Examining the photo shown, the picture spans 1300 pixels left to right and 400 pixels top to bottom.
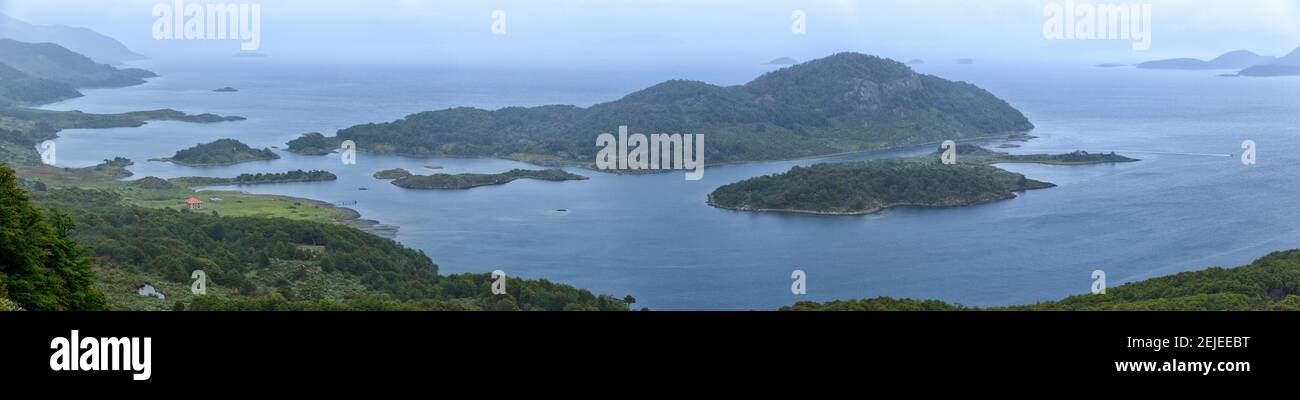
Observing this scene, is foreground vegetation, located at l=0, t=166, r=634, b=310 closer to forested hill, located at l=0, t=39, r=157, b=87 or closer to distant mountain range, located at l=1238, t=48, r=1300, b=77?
forested hill, located at l=0, t=39, r=157, b=87

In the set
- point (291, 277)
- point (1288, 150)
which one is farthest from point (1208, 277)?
point (1288, 150)

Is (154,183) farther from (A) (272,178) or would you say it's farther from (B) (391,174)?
(B) (391,174)

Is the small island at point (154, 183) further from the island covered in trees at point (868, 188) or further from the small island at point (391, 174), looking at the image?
the island covered in trees at point (868, 188)

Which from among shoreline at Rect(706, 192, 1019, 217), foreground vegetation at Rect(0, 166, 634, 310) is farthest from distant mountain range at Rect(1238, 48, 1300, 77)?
foreground vegetation at Rect(0, 166, 634, 310)

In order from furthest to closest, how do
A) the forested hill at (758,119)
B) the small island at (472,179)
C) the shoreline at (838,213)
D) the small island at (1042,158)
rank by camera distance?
the forested hill at (758,119) → the small island at (1042,158) → the small island at (472,179) → the shoreline at (838,213)

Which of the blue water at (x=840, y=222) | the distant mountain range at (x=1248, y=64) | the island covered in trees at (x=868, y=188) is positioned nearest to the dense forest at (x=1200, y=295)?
the blue water at (x=840, y=222)
